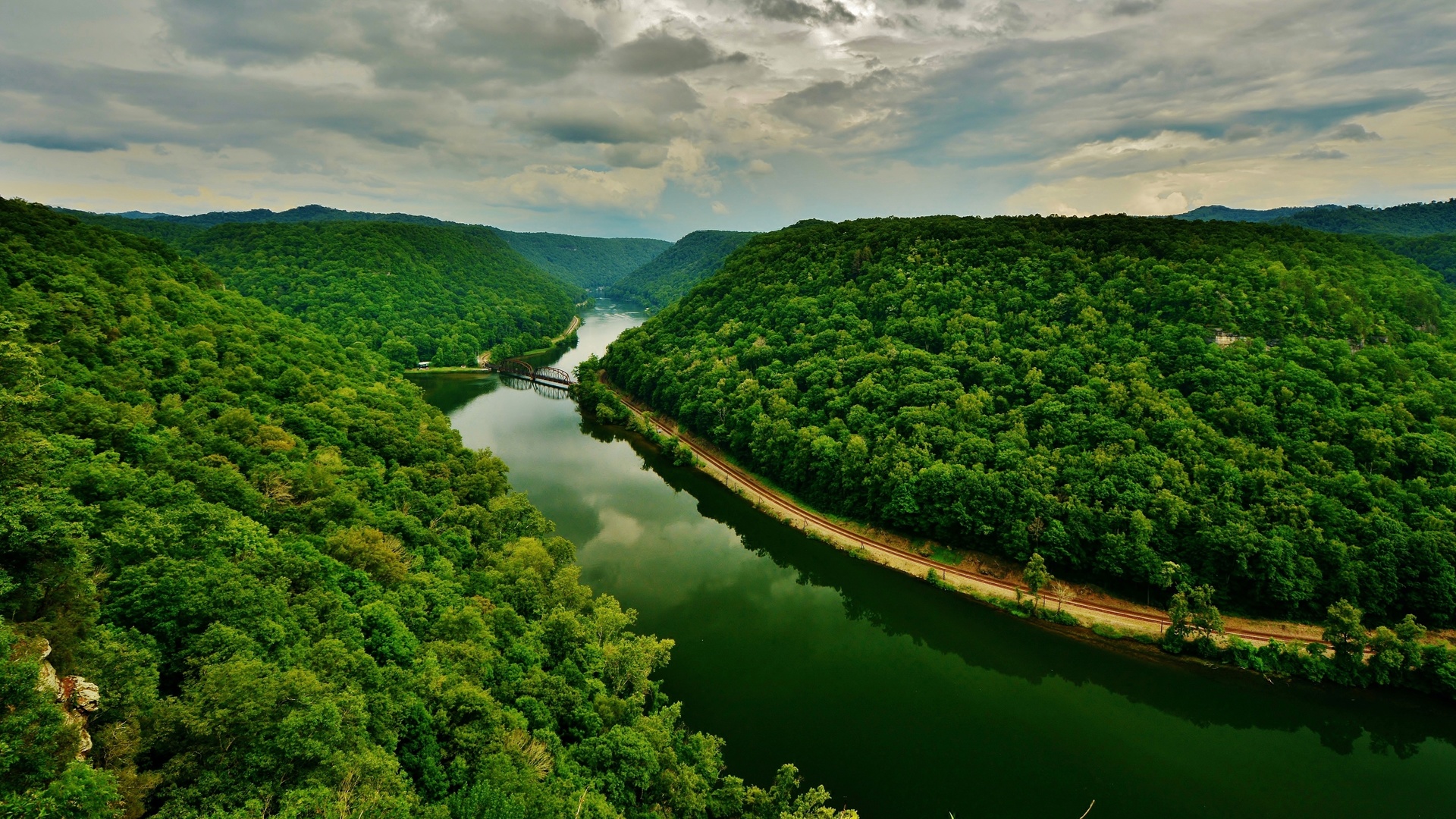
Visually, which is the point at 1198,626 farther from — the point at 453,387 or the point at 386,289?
the point at 386,289

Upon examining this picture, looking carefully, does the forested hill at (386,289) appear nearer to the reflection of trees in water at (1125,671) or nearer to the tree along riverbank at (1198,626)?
the tree along riverbank at (1198,626)

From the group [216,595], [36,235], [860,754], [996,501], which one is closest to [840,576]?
[996,501]

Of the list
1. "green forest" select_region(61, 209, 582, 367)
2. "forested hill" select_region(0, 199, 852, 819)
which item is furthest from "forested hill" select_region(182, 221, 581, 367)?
"forested hill" select_region(0, 199, 852, 819)

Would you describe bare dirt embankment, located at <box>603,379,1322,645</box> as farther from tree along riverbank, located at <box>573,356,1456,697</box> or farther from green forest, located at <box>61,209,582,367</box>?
green forest, located at <box>61,209,582,367</box>

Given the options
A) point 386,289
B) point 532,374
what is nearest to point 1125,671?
point 532,374

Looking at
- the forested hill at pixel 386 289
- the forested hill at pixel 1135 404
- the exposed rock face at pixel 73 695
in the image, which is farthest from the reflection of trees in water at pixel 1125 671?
the forested hill at pixel 386 289
